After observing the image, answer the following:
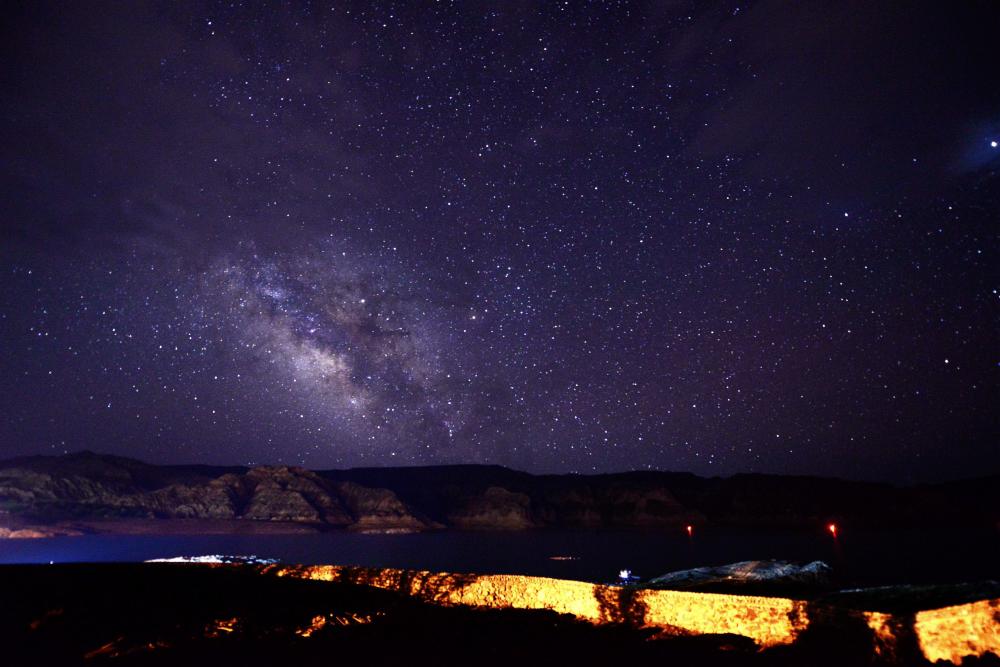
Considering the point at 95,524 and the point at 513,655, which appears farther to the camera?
the point at 95,524

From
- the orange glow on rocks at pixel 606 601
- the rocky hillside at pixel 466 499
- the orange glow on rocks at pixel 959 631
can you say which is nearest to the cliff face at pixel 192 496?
the rocky hillside at pixel 466 499

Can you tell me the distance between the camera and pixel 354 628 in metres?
7.79

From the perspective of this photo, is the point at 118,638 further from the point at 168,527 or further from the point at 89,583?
the point at 168,527

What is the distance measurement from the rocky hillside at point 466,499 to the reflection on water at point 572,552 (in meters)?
17.7

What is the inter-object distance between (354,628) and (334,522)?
149 meters

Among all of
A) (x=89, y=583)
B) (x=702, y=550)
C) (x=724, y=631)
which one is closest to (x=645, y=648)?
(x=724, y=631)

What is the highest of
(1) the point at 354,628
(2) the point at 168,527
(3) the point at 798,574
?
(1) the point at 354,628

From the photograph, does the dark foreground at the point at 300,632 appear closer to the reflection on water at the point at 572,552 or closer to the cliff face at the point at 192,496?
the reflection on water at the point at 572,552

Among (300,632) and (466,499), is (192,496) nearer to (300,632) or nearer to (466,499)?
(466,499)

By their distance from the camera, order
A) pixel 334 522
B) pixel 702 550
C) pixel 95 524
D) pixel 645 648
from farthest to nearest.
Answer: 1. pixel 334 522
2. pixel 95 524
3. pixel 702 550
4. pixel 645 648

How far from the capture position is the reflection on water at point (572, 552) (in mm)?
64562

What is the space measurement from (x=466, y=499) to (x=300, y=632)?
18053 centimetres

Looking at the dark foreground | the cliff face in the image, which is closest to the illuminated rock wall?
the dark foreground

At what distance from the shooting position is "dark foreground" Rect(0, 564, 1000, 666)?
6.60 metres
